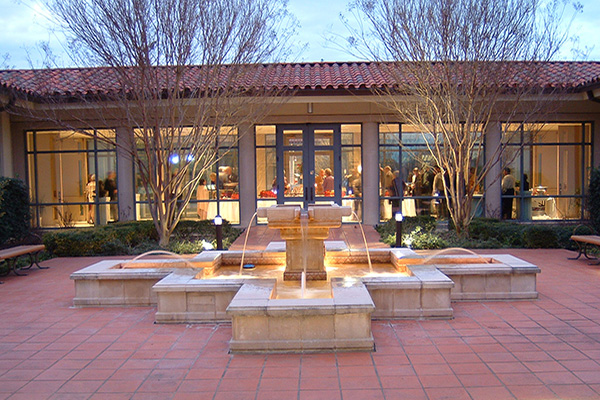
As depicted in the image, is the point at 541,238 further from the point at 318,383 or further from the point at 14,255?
the point at 14,255

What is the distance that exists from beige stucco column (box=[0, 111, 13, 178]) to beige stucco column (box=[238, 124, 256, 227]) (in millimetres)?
6753

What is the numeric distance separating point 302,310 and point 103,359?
81.3 inches

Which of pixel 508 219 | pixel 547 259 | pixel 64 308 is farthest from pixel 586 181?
pixel 64 308

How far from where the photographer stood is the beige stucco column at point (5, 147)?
14.6 m

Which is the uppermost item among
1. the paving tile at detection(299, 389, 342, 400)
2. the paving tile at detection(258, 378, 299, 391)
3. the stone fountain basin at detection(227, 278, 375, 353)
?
the stone fountain basin at detection(227, 278, 375, 353)

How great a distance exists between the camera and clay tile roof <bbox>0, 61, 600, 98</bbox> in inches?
497

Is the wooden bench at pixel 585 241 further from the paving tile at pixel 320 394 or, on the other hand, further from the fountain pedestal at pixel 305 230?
the paving tile at pixel 320 394

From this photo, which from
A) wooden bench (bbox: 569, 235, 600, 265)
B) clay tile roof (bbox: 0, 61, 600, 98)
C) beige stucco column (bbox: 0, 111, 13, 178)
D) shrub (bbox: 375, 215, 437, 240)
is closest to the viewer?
wooden bench (bbox: 569, 235, 600, 265)

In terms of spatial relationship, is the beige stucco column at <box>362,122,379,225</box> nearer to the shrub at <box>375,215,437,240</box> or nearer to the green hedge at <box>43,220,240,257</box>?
the shrub at <box>375,215,437,240</box>

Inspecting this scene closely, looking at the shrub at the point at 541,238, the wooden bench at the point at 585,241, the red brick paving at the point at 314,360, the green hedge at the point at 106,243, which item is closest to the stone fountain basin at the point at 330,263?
the red brick paving at the point at 314,360

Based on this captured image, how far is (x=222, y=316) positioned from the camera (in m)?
6.31

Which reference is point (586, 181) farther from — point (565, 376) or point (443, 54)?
point (565, 376)

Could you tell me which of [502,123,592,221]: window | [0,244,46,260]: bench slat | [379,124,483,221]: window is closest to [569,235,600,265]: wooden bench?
[502,123,592,221]: window

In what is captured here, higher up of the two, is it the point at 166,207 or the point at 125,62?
the point at 125,62
